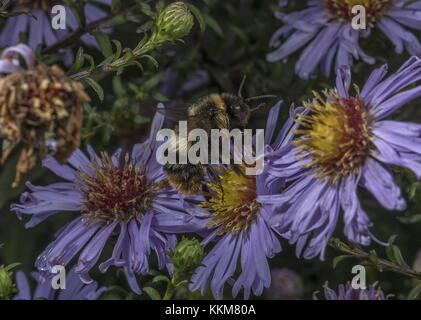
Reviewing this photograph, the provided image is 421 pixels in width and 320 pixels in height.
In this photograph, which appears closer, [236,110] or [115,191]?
[236,110]

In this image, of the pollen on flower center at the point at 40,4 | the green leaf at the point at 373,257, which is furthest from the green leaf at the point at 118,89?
the green leaf at the point at 373,257

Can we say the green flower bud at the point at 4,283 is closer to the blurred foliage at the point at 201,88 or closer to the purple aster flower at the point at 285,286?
the blurred foliage at the point at 201,88

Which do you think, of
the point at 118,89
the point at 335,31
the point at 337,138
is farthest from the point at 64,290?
the point at 335,31

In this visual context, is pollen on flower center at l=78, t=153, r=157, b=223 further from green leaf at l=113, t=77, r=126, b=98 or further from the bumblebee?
green leaf at l=113, t=77, r=126, b=98

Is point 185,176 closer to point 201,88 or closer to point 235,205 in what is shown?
point 235,205

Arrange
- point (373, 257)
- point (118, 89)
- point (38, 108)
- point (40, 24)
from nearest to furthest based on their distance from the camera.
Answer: point (38, 108) → point (373, 257) → point (118, 89) → point (40, 24)

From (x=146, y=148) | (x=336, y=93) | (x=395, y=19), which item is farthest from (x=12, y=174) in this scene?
(x=395, y=19)
